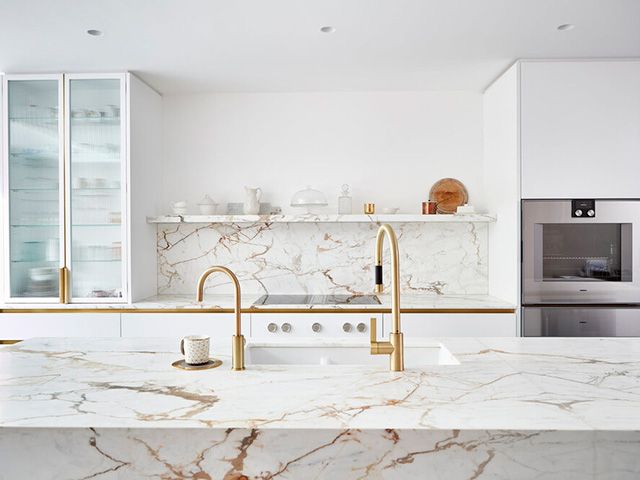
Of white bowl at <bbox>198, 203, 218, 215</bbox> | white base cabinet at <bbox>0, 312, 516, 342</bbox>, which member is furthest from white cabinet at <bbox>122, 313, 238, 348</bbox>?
white bowl at <bbox>198, 203, 218, 215</bbox>

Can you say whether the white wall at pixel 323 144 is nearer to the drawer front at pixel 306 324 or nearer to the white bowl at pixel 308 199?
the white bowl at pixel 308 199

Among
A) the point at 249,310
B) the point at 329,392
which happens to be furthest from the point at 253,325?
the point at 329,392

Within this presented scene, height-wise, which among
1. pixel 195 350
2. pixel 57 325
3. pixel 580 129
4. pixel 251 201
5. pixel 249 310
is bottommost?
pixel 57 325

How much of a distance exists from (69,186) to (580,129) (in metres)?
3.22

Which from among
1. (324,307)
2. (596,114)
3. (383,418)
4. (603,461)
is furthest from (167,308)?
(596,114)

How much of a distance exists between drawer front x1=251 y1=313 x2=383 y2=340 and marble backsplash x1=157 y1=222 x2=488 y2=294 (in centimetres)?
60

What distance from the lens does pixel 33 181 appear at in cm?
323

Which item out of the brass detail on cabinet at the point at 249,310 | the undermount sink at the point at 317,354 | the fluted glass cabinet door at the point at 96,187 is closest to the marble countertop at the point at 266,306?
the brass detail on cabinet at the point at 249,310

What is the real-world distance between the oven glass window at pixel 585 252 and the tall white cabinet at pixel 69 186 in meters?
2.65

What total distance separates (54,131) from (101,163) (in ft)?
1.19

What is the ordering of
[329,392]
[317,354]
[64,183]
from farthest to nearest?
[64,183] < [317,354] < [329,392]

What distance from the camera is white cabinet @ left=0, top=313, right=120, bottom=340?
3.12 meters

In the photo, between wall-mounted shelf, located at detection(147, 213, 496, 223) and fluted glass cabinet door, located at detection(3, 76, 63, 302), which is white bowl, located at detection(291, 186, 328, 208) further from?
fluted glass cabinet door, located at detection(3, 76, 63, 302)

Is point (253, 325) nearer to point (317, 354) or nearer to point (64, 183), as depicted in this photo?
point (317, 354)
